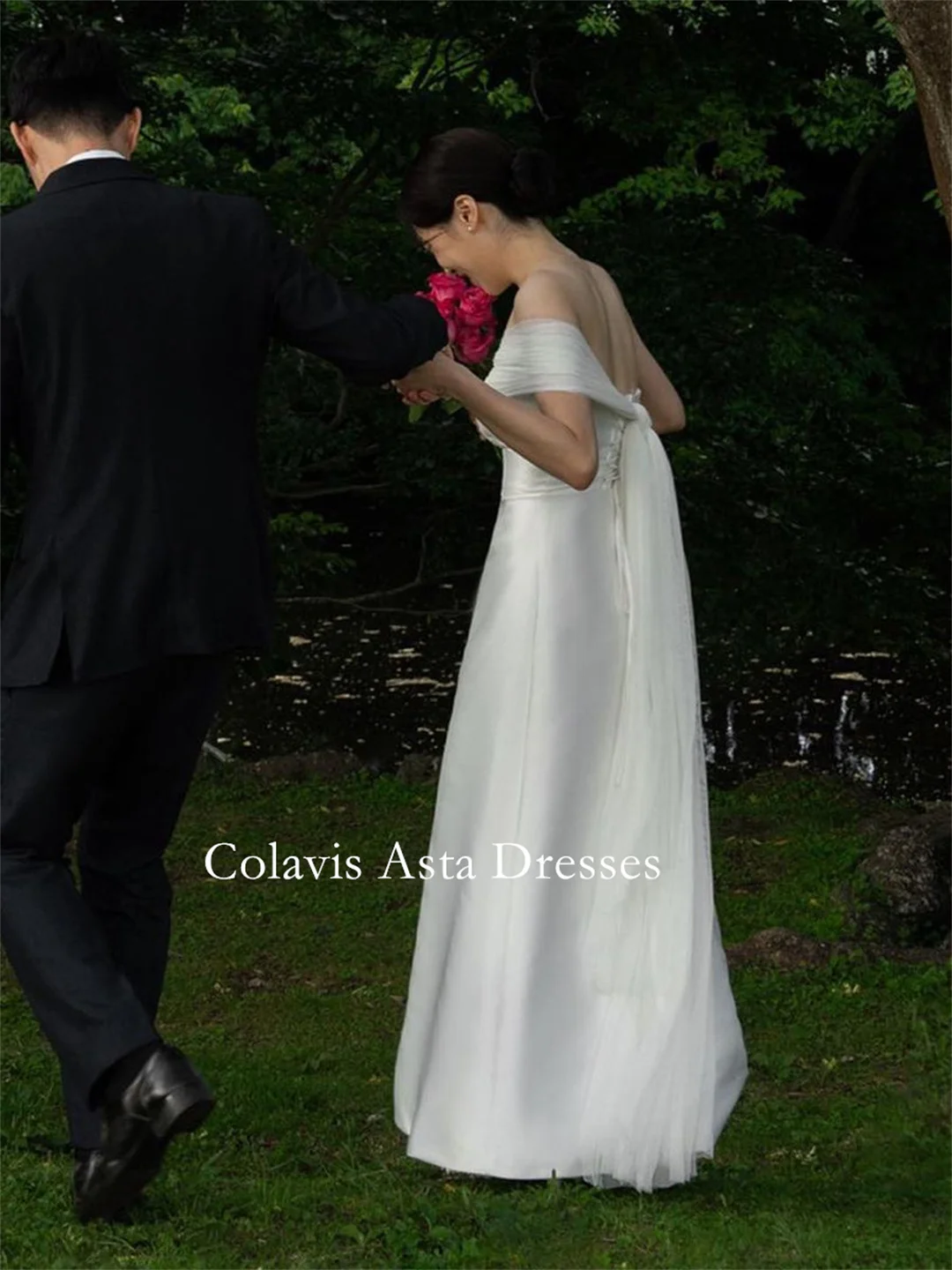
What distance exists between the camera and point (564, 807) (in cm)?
429

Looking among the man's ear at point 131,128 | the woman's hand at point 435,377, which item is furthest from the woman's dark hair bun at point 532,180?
the man's ear at point 131,128

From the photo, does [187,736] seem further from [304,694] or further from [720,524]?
[304,694]

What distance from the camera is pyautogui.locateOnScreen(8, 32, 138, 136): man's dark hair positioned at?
3678mm

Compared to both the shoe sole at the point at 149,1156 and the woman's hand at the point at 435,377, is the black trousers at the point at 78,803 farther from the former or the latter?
the woman's hand at the point at 435,377

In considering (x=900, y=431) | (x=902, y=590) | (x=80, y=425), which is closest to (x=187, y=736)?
(x=80, y=425)

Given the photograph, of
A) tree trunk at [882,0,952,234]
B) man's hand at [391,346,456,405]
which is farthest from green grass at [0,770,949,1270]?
tree trunk at [882,0,952,234]

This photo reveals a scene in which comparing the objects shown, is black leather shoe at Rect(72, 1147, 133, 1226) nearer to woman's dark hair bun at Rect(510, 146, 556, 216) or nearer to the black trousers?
the black trousers

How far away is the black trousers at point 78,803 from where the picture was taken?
3672 millimetres

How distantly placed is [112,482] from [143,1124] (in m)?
1.17

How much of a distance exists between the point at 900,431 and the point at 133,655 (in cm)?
767

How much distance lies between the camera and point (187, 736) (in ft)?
12.8

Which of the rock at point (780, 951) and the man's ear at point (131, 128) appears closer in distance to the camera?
the man's ear at point (131, 128)

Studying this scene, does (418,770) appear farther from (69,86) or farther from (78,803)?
(69,86)

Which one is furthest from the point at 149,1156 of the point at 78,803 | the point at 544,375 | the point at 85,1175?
the point at 544,375
